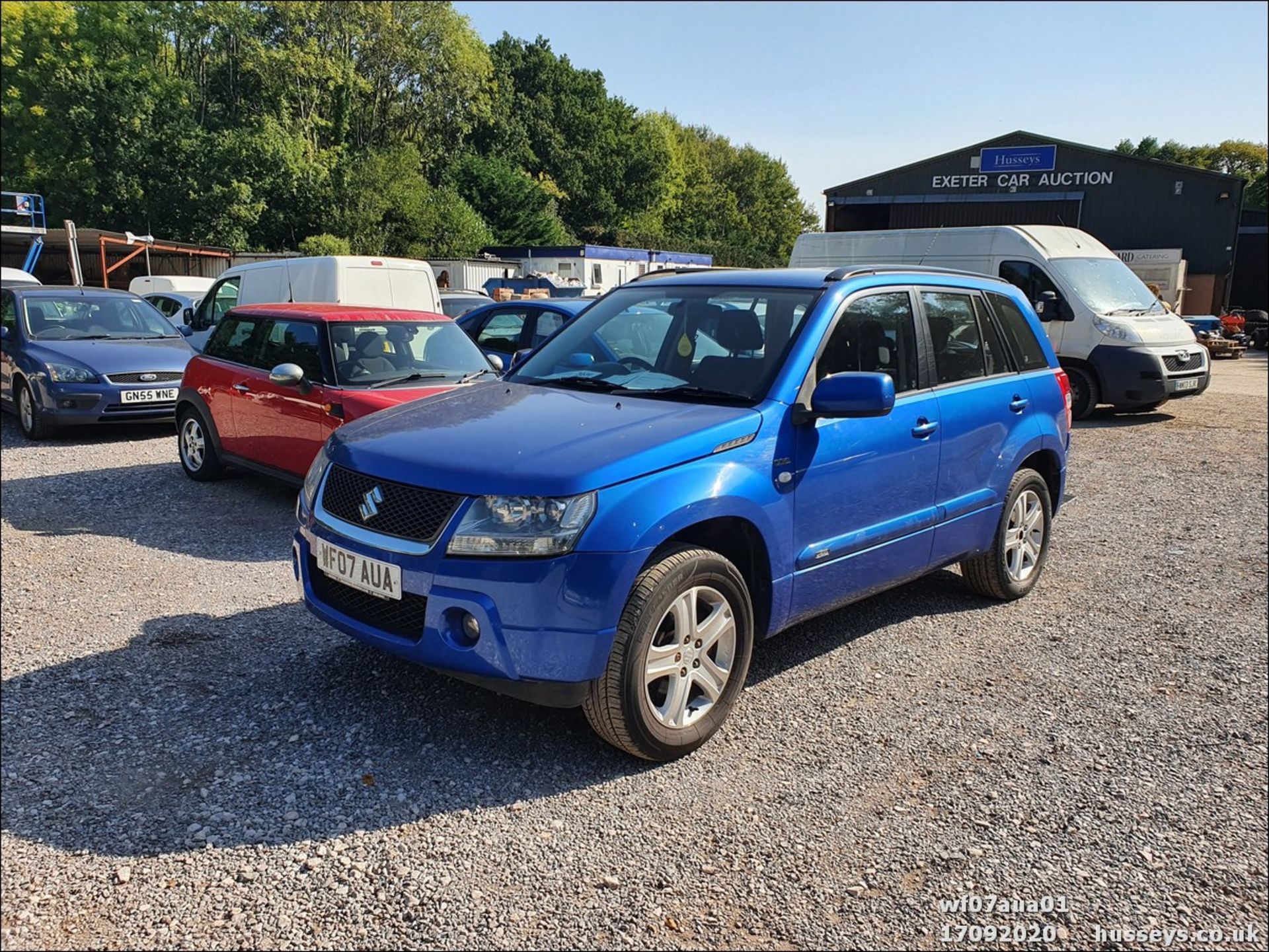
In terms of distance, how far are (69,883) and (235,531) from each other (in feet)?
13.9

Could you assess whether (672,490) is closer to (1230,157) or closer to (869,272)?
(869,272)

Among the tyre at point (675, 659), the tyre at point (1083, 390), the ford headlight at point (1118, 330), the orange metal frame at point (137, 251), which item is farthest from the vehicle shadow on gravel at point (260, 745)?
the orange metal frame at point (137, 251)

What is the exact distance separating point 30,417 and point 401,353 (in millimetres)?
5615

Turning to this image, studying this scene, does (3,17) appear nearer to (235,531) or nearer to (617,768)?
(235,531)

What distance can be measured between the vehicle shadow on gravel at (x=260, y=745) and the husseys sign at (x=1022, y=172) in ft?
115

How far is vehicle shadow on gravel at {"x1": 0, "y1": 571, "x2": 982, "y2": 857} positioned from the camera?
3.09m

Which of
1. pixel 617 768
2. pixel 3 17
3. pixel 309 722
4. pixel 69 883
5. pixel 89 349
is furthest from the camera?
pixel 3 17

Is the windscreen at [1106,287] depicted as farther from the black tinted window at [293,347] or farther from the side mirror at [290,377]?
the side mirror at [290,377]

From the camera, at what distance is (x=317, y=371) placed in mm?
Answer: 7074

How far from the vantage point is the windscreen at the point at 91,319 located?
10.8 meters

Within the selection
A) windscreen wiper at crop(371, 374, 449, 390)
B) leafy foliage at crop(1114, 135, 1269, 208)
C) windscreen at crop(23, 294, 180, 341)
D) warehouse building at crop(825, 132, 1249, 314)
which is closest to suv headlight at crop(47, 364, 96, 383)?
windscreen at crop(23, 294, 180, 341)

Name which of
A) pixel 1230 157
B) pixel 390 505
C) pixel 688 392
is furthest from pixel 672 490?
pixel 1230 157

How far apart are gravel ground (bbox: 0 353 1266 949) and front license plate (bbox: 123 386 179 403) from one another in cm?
492

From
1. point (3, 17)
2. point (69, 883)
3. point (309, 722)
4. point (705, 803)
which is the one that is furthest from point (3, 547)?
point (3, 17)
